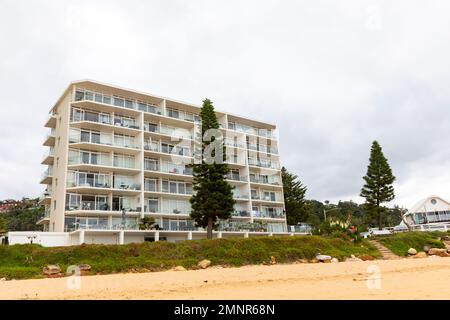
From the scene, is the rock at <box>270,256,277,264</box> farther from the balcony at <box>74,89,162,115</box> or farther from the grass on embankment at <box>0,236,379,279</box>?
the balcony at <box>74,89,162,115</box>

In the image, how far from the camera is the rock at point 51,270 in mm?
23666

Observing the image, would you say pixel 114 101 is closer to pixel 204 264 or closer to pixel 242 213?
pixel 242 213

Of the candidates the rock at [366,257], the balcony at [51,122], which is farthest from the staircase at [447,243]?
the balcony at [51,122]

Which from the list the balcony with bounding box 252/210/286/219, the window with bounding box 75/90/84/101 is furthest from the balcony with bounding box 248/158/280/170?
the window with bounding box 75/90/84/101

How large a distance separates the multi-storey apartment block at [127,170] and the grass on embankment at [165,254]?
31.9 ft

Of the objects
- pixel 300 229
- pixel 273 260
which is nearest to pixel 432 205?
pixel 300 229

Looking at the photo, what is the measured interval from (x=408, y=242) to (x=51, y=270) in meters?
32.3

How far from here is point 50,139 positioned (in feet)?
158

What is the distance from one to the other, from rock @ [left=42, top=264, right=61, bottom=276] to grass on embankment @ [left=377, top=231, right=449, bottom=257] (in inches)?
1123

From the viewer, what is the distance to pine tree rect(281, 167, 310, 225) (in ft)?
→ 192

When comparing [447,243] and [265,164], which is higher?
[265,164]
